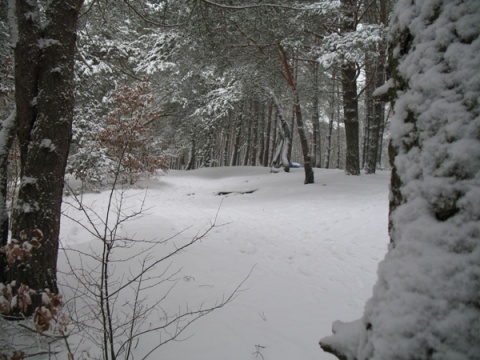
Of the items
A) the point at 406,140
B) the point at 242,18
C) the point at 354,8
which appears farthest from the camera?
the point at 354,8

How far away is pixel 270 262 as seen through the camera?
16.9ft

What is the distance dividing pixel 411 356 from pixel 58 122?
146 inches

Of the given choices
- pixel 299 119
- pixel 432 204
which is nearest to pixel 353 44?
pixel 299 119

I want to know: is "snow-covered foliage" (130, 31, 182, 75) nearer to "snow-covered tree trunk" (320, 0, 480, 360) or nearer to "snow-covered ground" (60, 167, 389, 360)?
"snow-covered ground" (60, 167, 389, 360)

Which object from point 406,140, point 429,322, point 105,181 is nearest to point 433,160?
point 406,140

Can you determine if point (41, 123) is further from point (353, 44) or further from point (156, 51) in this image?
point (353, 44)

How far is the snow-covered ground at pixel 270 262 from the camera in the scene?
2814 millimetres

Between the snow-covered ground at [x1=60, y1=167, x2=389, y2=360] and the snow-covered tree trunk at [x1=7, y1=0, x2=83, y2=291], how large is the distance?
434 mm

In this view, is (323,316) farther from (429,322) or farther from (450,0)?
(450,0)

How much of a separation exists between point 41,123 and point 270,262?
13.6 feet

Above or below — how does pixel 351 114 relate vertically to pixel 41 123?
above

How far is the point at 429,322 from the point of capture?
85cm

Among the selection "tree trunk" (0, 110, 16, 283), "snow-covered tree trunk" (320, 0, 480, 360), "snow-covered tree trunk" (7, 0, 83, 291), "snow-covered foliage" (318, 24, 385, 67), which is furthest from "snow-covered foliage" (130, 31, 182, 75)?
"snow-covered tree trunk" (320, 0, 480, 360)

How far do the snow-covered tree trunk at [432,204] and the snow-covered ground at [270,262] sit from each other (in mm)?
1909
